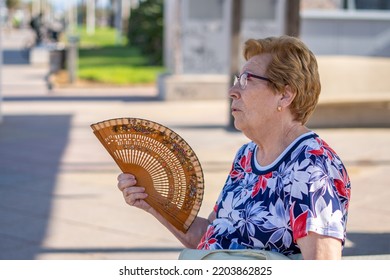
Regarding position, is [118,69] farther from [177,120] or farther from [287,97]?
[287,97]

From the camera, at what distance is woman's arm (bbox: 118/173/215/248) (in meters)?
3.14

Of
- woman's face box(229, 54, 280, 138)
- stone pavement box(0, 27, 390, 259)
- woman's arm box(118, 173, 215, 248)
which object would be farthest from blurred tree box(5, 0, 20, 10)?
woman's face box(229, 54, 280, 138)

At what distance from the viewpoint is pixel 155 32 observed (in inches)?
1073

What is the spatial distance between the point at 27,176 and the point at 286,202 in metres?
6.20

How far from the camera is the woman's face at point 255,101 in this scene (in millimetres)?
3016

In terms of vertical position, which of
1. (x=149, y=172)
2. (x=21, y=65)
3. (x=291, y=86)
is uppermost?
(x=291, y=86)

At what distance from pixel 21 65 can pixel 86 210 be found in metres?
22.1

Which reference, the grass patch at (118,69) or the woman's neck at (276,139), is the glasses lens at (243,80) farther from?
the grass patch at (118,69)

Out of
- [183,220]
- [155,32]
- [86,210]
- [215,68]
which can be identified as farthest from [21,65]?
[183,220]

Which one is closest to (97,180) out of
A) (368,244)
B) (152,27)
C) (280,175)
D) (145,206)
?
(368,244)

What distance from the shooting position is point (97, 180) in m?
8.50

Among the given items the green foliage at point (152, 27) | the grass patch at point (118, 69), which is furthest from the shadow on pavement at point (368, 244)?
the green foliage at point (152, 27)

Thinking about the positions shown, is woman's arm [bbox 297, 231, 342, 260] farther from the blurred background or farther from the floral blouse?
the blurred background
